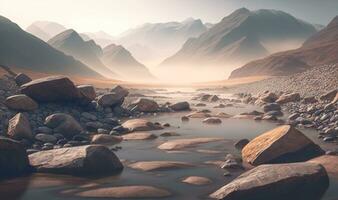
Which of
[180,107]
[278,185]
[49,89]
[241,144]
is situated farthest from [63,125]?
[180,107]

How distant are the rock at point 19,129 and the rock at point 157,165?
8492mm

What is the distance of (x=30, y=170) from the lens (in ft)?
58.3

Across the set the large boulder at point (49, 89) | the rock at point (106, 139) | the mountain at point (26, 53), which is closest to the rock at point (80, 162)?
the rock at point (106, 139)

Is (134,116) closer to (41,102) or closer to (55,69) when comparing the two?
(41,102)

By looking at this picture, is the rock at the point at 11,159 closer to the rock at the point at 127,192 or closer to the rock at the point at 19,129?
the rock at the point at 127,192

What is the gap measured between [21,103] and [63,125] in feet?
17.0

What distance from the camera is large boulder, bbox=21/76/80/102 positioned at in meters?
32.7

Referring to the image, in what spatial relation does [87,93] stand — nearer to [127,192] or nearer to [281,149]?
[281,149]

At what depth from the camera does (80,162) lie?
1744 centimetres

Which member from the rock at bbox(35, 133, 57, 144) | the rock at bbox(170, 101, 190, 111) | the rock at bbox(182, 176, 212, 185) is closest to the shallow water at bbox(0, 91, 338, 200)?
the rock at bbox(182, 176, 212, 185)

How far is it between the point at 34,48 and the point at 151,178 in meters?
146

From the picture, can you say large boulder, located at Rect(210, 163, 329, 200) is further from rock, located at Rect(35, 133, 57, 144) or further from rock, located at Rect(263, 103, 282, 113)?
rock, located at Rect(263, 103, 282, 113)

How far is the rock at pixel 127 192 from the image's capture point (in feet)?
47.8

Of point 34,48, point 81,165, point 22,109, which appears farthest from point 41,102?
point 34,48
